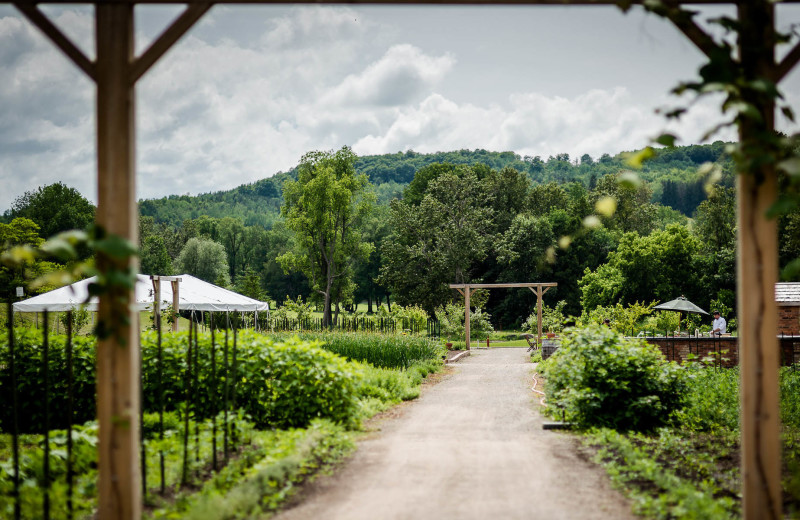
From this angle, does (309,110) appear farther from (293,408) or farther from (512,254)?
(293,408)

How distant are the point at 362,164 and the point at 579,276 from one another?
50641 mm

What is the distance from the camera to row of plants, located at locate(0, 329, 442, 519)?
477 centimetres

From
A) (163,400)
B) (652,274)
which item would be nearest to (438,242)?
(652,274)

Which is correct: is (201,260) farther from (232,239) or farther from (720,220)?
(720,220)

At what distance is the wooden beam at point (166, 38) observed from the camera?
3.77 m

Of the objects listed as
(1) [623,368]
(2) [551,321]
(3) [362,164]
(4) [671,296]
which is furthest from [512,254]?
(3) [362,164]

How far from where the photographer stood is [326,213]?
4119 centimetres

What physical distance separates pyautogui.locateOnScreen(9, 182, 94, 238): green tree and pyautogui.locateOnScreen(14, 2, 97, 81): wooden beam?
47.0 meters

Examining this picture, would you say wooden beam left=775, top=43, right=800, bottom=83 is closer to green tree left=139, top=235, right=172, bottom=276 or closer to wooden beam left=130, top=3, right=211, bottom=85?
wooden beam left=130, top=3, right=211, bottom=85

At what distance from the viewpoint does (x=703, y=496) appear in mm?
4613

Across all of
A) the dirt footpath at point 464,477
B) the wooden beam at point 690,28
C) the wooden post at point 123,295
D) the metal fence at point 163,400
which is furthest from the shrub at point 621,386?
the wooden post at point 123,295

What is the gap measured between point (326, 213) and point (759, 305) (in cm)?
3828

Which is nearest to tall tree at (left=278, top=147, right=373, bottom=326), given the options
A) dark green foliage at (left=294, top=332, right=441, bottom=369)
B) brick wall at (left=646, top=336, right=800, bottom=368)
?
dark green foliage at (left=294, top=332, right=441, bottom=369)

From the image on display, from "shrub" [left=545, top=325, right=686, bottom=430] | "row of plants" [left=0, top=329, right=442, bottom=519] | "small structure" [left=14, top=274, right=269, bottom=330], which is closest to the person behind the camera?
"row of plants" [left=0, top=329, right=442, bottom=519]
